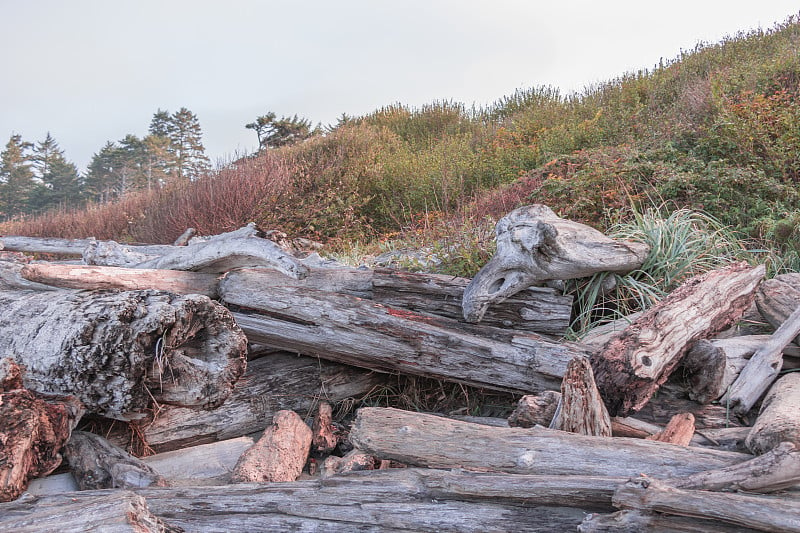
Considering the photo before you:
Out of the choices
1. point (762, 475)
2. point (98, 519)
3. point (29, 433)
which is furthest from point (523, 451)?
point (29, 433)

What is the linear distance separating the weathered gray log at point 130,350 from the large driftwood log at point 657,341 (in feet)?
6.68

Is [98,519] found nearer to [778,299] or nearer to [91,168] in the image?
[778,299]

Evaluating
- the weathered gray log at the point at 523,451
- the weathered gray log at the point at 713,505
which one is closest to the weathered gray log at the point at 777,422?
the weathered gray log at the point at 523,451

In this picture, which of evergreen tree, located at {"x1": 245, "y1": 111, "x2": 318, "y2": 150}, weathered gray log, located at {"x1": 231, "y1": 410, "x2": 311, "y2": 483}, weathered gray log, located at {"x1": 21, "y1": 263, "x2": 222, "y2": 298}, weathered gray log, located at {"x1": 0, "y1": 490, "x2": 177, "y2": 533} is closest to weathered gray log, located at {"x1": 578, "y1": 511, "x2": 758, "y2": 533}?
weathered gray log, located at {"x1": 0, "y1": 490, "x2": 177, "y2": 533}

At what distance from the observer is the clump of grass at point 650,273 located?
14.2 ft

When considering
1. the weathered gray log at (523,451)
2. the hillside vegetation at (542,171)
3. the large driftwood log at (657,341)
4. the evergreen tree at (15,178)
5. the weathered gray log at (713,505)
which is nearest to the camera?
the weathered gray log at (713,505)

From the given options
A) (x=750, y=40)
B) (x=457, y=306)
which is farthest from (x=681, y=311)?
(x=750, y=40)

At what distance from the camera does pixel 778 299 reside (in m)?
4.20

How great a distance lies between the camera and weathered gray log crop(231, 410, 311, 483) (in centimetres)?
320

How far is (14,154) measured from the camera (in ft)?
92.7

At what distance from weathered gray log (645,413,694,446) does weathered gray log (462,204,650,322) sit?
115 cm

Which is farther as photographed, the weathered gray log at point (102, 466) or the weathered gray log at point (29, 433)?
the weathered gray log at point (102, 466)

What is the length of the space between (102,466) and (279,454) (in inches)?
36.8

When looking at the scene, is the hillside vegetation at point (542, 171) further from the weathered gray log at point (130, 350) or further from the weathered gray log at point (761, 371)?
the weathered gray log at point (130, 350)
